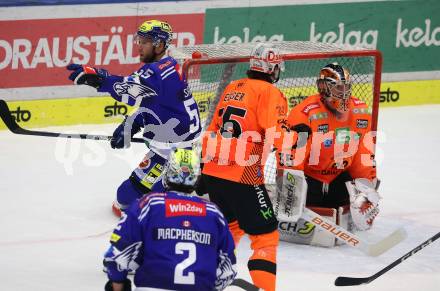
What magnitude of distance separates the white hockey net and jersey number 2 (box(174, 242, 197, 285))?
9.00 feet

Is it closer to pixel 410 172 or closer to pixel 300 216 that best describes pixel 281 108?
pixel 300 216

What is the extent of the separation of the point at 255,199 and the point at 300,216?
1.03m

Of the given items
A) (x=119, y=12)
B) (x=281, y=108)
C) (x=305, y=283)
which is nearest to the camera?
(x=281, y=108)

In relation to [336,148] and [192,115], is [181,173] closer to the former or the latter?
[192,115]

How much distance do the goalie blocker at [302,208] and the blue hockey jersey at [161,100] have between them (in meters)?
0.64

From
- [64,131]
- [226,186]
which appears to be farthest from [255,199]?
[64,131]

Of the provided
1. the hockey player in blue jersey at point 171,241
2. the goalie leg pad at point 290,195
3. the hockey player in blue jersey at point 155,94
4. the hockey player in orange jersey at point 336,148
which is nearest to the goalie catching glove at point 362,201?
the hockey player in orange jersey at point 336,148

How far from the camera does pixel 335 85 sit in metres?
6.29

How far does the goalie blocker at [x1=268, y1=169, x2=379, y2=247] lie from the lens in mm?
6348

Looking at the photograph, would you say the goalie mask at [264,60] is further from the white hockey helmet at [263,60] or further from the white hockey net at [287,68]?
the white hockey net at [287,68]

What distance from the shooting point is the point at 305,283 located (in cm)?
582

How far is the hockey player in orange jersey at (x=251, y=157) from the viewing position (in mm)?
5293

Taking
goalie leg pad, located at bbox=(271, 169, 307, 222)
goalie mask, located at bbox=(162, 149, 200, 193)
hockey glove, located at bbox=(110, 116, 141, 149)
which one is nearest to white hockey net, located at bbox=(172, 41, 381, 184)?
goalie leg pad, located at bbox=(271, 169, 307, 222)

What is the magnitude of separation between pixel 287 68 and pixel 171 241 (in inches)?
142
